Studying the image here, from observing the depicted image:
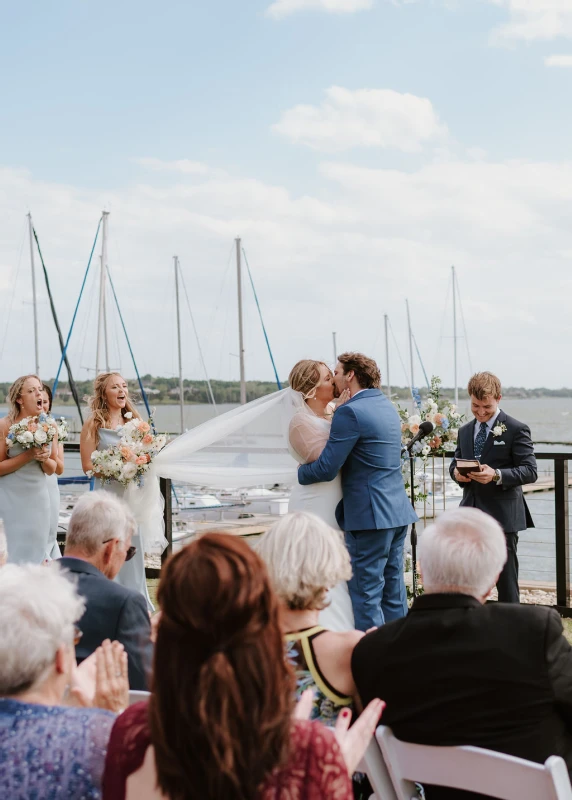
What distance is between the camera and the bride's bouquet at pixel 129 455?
5406 mm

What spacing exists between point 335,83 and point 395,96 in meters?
5.38

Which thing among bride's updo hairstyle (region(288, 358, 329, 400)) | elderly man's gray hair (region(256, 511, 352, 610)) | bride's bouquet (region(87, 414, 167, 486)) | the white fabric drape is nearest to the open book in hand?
bride's updo hairstyle (region(288, 358, 329, 400))

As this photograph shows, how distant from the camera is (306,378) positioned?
188 inches

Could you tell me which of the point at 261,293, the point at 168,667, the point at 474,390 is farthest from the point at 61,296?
the point at 168,667

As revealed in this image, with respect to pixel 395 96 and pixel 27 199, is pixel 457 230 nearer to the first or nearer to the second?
pixel 395 96

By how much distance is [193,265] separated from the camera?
2503 cm

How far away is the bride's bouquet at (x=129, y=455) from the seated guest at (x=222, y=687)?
4133mm

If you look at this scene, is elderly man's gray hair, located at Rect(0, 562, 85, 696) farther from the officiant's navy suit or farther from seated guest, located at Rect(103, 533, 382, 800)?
the officiant's navy suit

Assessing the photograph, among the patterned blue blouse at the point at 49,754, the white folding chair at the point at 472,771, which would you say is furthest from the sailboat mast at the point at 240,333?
the patterned blue blouse at the point at 49,754

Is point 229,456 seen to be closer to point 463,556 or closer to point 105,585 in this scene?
point 105,585

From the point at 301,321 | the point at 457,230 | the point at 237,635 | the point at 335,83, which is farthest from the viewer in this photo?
the point at 457,230

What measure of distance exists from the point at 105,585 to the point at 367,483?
215cm

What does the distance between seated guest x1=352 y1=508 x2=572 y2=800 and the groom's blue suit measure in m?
2.36

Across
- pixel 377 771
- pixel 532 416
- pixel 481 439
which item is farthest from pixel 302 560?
pixel 532 416
